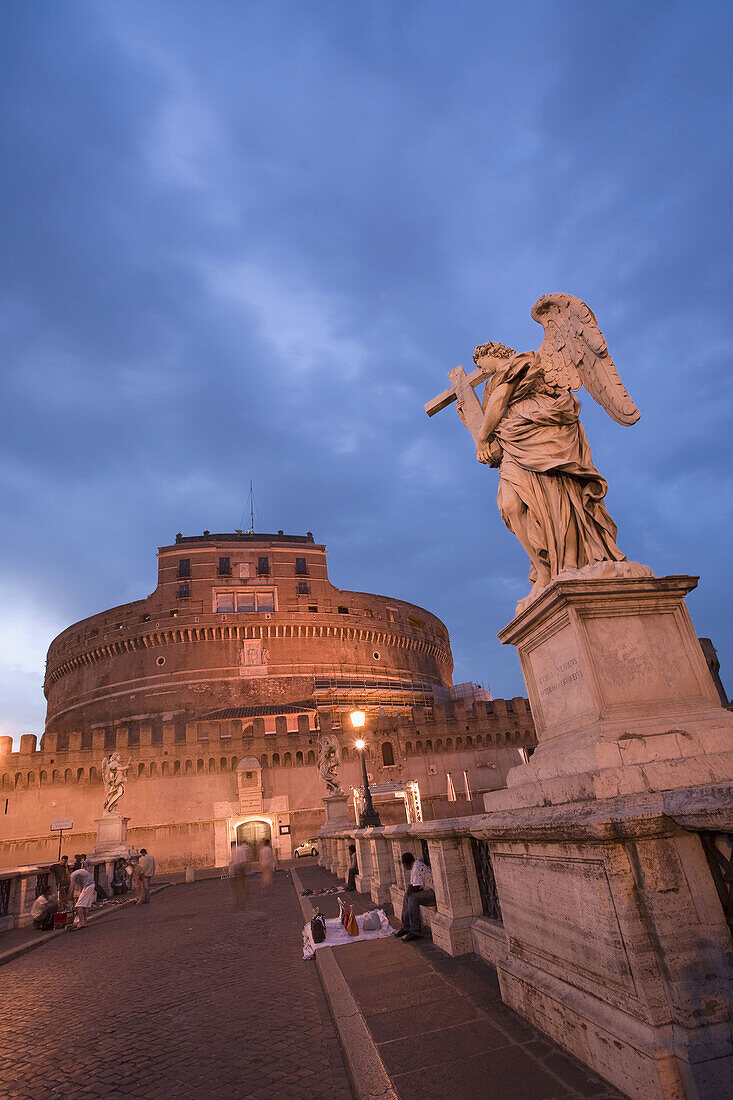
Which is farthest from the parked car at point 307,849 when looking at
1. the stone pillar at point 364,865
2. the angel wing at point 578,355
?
the angel wing at point 578,355

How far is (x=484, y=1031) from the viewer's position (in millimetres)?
2836

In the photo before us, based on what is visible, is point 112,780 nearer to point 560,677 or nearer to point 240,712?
point 240,712

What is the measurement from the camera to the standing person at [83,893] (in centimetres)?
1073

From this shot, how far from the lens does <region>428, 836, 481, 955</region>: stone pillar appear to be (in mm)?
4344

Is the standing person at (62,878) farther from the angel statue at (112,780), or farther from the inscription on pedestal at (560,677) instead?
the inscription on pedestal at (560,677)

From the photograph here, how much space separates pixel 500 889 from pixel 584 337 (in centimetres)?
346

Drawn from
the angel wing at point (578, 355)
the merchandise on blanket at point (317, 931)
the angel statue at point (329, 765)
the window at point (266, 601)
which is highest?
the window at point (266, 601)

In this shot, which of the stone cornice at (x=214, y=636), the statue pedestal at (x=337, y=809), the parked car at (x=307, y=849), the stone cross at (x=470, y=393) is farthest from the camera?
the stone cornice at (x=214, y=636)

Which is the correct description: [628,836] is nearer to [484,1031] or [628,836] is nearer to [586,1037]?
[586,1037]

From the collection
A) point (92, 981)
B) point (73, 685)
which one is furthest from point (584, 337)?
point (73, 685)

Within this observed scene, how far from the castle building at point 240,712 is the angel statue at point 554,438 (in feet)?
77.2

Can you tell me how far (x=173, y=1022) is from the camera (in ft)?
13.8

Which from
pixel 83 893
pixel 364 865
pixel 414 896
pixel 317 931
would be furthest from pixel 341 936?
pixel 83 893

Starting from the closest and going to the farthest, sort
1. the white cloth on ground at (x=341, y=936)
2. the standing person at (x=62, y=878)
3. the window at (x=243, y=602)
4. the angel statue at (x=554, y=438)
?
the angel statue at (x=554, y=438), the white cloth on ground at (x=341, y=936), the standing person at (x=62, y=878), the window at (x=243, y=602)
